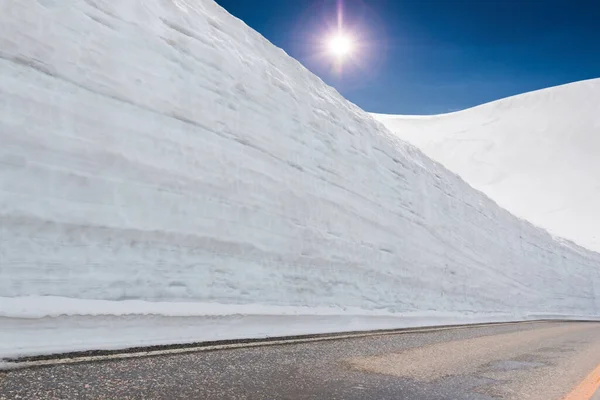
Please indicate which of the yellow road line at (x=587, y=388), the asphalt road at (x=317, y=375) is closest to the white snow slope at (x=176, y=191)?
the asphalt road at (x=317, y=375)

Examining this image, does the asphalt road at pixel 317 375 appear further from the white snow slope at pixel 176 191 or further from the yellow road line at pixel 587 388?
the white snow slope at pixel 176 191

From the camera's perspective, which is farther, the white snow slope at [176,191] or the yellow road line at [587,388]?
the white snow slope at [176,191]

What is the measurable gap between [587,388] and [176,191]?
4.80 m

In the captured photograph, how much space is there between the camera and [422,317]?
10.5m

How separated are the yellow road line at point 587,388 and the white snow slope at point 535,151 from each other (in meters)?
30.7

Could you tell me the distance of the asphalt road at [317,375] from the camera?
9.20ft

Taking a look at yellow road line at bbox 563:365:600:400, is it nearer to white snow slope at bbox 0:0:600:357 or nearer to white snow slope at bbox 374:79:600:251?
white snow slope at bbox 0:0:600:357

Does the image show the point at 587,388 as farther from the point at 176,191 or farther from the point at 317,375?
the point at 176,191

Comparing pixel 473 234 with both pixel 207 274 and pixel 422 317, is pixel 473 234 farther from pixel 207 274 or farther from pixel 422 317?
pixel 207 274

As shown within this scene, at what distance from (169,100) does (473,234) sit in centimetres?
1333

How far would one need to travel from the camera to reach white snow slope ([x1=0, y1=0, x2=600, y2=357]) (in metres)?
3.90

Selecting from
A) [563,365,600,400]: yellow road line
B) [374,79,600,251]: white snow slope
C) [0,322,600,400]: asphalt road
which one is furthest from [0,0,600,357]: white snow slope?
[374,79,600,251]: white snow slope

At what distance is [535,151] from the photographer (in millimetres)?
52531

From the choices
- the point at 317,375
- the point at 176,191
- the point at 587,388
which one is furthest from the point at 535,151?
the point at 317,375
